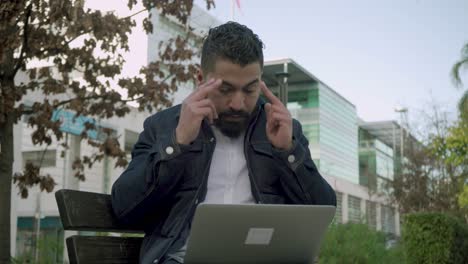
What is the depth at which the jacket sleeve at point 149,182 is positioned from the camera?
8.05 ft

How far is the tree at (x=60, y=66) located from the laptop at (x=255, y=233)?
3.66 m

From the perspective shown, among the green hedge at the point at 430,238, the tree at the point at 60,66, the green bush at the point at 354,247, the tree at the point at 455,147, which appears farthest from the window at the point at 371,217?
the tree at the point at 60,66

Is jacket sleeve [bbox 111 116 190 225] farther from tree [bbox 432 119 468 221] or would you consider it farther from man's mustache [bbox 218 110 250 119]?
tree [bbox 432 119 468 221]

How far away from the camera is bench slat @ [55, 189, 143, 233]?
8.07 ft

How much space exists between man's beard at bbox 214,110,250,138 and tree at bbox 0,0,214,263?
3035 millimetres

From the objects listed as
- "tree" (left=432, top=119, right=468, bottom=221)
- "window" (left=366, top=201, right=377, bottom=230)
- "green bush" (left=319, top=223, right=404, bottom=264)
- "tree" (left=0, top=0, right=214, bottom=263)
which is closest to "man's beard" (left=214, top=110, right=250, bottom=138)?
"tree" (left=0, top=0, right=214, bottom=263)

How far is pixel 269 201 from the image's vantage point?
2678 mm

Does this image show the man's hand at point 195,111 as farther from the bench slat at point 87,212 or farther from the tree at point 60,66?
the tree at point 60,66

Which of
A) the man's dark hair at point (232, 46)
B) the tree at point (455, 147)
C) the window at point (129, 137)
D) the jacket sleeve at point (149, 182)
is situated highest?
the window at point (129, 137)

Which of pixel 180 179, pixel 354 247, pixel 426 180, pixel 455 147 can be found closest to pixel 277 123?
pixel 180 179

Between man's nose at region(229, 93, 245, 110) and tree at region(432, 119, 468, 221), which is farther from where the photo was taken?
tree at region(432, 119, 468, 221)

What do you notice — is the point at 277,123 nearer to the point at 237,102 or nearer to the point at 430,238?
the point at 237,102

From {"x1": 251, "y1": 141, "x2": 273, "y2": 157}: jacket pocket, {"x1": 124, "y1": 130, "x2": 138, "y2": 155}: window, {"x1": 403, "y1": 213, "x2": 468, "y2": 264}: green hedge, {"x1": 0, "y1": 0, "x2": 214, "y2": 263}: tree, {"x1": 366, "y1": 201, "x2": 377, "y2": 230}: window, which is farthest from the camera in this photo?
{"x1": 124, "y1": 130, "x2": 138, "y2": 155}: window

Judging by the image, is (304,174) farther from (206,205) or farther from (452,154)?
(452,154)
